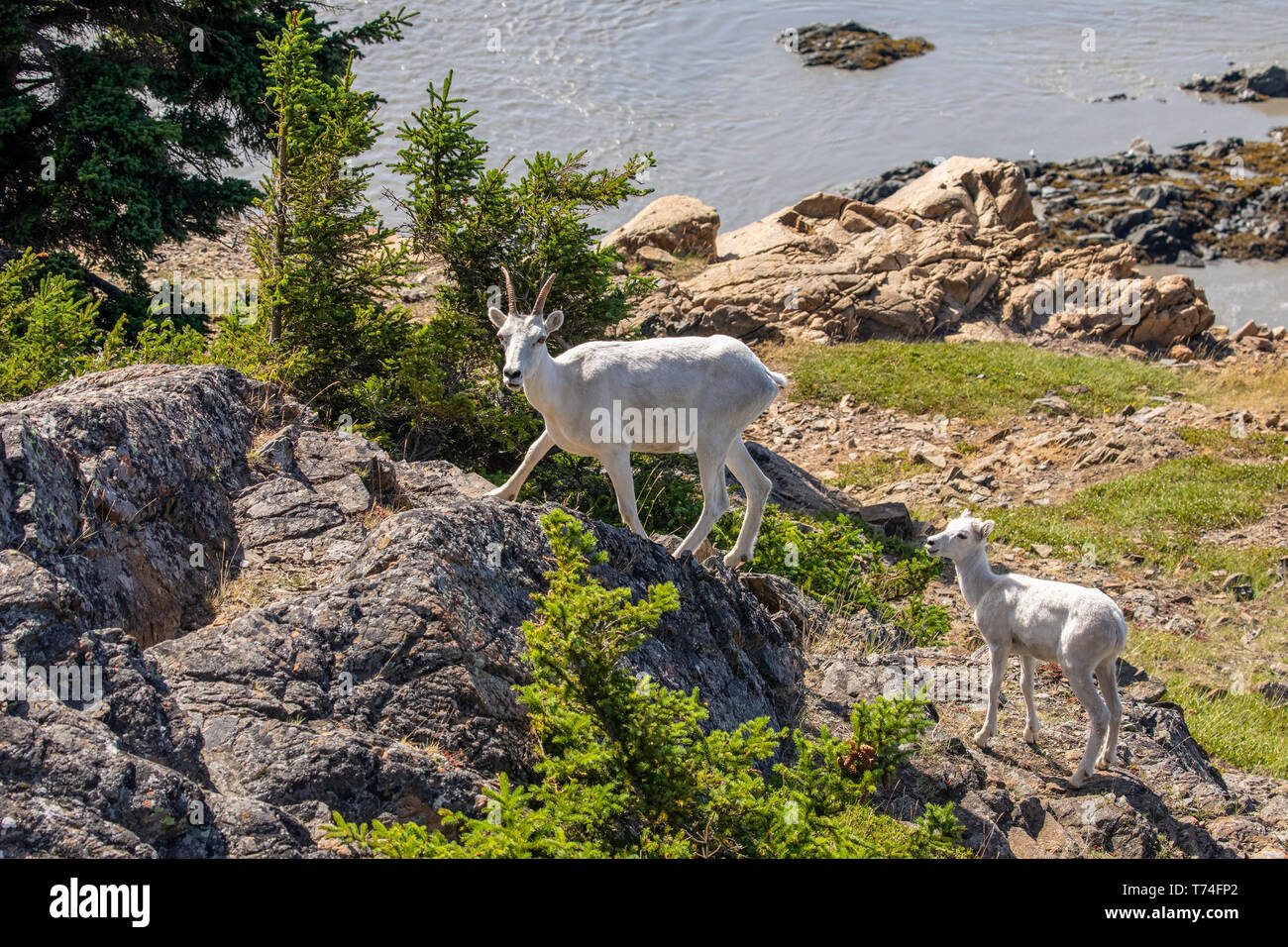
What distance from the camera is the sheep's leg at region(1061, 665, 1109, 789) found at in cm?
875

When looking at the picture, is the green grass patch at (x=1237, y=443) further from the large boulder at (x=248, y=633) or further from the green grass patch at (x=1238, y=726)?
the large boulder at (x=248, y=633)

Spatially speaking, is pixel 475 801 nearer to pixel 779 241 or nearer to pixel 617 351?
pixel 617 351

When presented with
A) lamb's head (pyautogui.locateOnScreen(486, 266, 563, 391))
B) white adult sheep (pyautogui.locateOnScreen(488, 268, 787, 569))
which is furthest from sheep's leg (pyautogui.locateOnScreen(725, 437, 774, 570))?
lamb's head (pyautogui.locateOnScreen(486, 266, 563, 391))

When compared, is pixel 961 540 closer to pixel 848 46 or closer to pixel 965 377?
pixel 965 377

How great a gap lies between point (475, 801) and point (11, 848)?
7.31 ft

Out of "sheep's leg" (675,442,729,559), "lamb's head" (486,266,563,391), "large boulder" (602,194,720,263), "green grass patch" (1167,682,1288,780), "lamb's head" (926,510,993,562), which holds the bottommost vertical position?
"green grass patch" (1167,682,1288,780)

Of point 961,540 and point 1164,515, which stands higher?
point 961,540

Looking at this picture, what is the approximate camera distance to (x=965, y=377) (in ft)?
83.1

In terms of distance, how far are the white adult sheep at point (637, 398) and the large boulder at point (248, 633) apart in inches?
37.6

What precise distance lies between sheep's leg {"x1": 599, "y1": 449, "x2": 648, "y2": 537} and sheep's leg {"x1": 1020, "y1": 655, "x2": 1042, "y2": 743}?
3.47m

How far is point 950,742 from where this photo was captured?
8656 millimetres

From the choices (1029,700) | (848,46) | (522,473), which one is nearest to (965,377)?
(1029,700)

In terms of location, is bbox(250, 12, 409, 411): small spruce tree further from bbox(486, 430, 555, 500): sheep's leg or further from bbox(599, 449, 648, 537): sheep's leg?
bbox(599, 449, 648, 537): sheep's leg

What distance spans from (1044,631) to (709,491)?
295 cm
